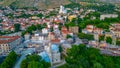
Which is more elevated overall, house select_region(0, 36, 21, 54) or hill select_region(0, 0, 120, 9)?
hill select_region(0, 0, 120, 9)

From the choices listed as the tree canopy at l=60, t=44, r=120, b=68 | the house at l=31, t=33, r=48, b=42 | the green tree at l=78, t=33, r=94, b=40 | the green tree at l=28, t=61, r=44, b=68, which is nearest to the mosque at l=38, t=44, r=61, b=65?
the tree canopy at l=60, t=44, r=120, b=68

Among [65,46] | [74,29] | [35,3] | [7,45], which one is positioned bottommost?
[65,46]

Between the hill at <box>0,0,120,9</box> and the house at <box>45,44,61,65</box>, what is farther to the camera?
the hill at <box>0,0,120,9</box>

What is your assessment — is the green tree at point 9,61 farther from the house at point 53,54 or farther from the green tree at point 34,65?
the house at point 53,54

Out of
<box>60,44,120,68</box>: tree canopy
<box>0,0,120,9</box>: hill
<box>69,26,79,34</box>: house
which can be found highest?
<box>0,0,120,9</box>: hill

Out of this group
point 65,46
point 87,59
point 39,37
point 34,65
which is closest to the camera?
point 34,65

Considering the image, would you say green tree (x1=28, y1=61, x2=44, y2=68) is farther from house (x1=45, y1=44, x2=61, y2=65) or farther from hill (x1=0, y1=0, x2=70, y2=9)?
hill (x1=0, y1=0, x2=70, y2=9)

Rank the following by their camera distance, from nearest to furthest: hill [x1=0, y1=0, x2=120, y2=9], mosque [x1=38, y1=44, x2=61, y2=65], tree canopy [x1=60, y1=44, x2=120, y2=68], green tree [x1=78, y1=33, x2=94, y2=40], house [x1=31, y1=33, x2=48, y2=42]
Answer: tree canopy [x1=60, y1=44, x2=120, y2=68] < mosque [x1=38, y1=44, x2=61, y2=65] < green tree [x1=78, y1=33, x2=94, y2=40] < house [x1=31, y1=33, x2=48, y2=42] < hill [x1=0, y1=0, x2=120, y2=9]

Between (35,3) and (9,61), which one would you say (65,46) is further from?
(35,3)

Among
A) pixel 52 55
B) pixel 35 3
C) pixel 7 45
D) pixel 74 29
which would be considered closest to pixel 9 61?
pixel 52 55

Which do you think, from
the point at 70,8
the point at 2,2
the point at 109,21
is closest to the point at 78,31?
the point at 109,21

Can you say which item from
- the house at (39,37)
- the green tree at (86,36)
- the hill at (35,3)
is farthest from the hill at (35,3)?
the green tree at (86,36)
